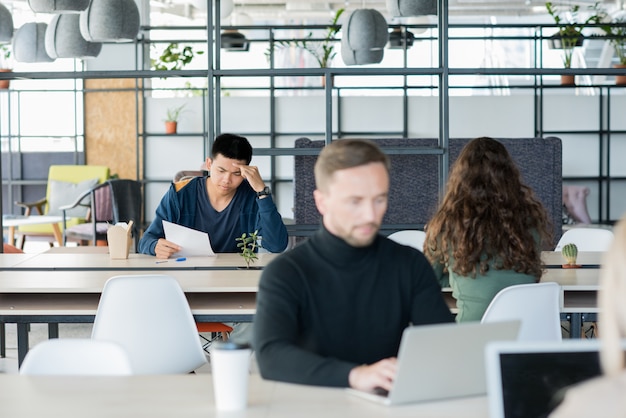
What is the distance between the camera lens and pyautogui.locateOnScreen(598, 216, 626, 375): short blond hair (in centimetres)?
114

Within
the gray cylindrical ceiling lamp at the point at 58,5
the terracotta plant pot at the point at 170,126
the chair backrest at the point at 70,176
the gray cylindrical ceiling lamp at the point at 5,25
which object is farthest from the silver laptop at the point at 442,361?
the chair backrest at the point at 70,176

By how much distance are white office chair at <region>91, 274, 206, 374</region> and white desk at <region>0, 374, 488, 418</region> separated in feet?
3.84

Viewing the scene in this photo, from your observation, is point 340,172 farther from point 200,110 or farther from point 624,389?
point 200,110

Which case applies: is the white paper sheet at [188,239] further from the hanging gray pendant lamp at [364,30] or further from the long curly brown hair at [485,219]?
the hanging gray pendant lamp at [364,30]

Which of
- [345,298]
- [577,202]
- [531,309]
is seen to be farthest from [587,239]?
[577,202]

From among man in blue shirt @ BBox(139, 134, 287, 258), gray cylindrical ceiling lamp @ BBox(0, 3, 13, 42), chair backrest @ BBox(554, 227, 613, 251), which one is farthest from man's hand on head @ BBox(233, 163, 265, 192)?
gray cylindrical ceiling lamp @ BBox(0, 3, 13, 42)

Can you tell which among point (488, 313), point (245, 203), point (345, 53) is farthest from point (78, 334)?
point (488, 313)

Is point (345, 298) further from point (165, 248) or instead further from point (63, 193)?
point (63, 193)

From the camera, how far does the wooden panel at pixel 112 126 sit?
10797 mm

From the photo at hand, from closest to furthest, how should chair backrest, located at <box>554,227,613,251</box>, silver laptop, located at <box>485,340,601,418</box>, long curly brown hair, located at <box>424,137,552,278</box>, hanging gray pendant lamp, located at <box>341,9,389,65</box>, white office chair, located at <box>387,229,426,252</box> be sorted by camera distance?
silver laptop, located at <box>485,340,601,418</box> < long curly brown hair, located at <box>424,137,552,278</box> < white office chair, located at <box>387,229,426,252</box> < chair backrest, located at <box>554,227,613,251</box> < hanging gray pendant lamp, located at <box>341,9,389,65</box>

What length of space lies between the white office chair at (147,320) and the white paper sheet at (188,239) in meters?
0.95

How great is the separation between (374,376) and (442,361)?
182mm

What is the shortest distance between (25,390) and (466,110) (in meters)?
7.87

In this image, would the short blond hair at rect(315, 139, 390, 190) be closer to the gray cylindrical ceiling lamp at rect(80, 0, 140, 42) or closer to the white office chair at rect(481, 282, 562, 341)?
the white office chair at rect(481, 282, 562, 341)
